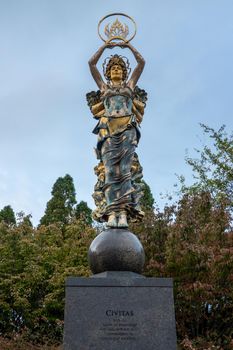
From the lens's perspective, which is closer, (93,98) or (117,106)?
(117,106)

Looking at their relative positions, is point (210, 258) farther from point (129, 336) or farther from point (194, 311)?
point (129, 336)

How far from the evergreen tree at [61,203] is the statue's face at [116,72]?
64.0ft

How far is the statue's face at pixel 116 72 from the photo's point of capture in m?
8.42

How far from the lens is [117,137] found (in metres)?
7.94

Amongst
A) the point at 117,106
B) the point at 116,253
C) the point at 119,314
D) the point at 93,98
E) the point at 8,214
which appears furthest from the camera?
the point at 8,214

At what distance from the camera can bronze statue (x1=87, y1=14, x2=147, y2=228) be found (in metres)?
7.64

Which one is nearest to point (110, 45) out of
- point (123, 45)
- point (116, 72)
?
point (123, 45)

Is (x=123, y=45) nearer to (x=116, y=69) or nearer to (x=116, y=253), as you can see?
(x=116, y=69)

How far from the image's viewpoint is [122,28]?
8609 mm

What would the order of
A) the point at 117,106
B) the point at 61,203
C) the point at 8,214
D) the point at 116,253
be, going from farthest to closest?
the point at 8,214
the point at 61,203
the point at 117,106
the point at 116,253

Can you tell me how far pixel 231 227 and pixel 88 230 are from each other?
666 centimetres

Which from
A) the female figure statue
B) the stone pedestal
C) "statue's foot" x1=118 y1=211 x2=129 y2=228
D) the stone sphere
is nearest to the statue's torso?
the female figure statue

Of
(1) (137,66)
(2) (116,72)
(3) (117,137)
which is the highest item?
(1) (137,66)

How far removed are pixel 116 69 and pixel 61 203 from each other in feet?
70.4
